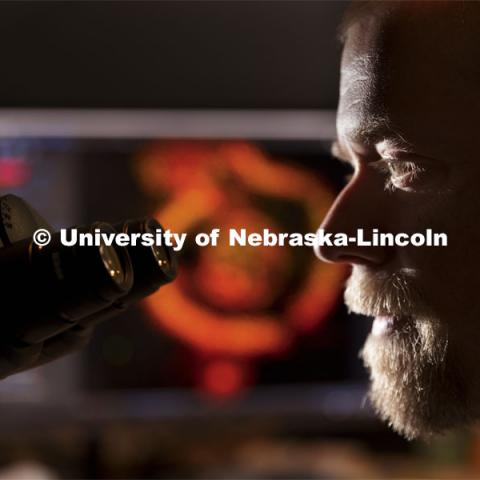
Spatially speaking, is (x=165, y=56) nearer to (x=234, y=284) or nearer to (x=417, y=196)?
(x=234, y=284)

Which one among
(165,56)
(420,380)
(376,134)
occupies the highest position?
(165,56)

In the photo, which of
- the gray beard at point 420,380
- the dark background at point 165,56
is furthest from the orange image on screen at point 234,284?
the gray beard at point 420,380

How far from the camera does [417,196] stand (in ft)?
1.27

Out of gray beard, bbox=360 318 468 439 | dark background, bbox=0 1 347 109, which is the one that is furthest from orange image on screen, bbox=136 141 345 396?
gray beard, bbox=360 318 468 439

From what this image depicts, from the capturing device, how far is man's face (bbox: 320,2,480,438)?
0.37 m

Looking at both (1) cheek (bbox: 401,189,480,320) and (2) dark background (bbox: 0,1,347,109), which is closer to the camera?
(1) cheek (bbox: 401,189,480,320)

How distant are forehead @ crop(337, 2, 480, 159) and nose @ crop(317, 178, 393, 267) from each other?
1.2 inches

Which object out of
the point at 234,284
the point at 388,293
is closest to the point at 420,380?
the point at 388,293

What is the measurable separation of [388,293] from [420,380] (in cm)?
5

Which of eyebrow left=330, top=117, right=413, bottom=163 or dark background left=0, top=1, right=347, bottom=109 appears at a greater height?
dark background left=0, top=1, right=347, bottom=109

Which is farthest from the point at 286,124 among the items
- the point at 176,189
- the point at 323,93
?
the point at 176,189

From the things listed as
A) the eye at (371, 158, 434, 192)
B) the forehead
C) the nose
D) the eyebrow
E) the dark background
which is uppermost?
the dark background

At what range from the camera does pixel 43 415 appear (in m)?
1.14

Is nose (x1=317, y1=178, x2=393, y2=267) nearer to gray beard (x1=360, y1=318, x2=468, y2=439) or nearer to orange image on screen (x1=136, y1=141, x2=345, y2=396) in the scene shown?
gray beard (x1=360, y1=318, x2=468, y2=439)
